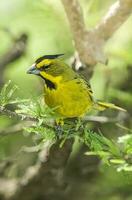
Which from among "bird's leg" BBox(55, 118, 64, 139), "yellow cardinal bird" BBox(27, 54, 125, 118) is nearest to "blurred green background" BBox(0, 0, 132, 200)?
"yellow cardinal bird" BBox(27, 54, 125, 118)

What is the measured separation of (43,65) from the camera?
2.34m

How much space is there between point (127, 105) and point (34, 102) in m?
1.46

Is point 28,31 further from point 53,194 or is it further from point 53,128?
point 53,128

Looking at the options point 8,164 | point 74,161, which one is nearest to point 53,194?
point 74,161

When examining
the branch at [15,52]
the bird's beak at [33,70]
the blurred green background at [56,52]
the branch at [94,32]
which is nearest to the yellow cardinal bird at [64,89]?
the bird's beak at [33,70]

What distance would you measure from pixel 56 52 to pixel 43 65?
923 mm

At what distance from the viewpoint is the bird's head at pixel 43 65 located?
2.28 metres

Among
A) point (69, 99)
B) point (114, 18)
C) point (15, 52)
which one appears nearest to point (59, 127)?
point (69, 99)

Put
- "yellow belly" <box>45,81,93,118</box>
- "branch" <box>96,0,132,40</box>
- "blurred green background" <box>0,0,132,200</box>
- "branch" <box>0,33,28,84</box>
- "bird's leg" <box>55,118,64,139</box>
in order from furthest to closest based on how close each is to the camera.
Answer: "branch" <box>0,33,28,84</box>
"blurred green background" <box>0,0,132,200</box>
"branch" <box>96,0,132,40</box>
"yellow belly" <box>45,81,93,118</box>
"bird's leg" <box>55,118,64,139</box>

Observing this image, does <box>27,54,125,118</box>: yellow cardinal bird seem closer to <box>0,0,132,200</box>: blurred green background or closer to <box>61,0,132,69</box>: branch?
<box>61,0,132,69</box>: branch

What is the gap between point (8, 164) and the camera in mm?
2896

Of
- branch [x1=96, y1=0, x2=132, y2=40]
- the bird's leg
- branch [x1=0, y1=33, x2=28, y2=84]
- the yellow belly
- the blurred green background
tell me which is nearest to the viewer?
the bird's leg

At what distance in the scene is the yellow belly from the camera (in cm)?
225

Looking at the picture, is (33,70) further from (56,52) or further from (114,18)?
(56,52)
